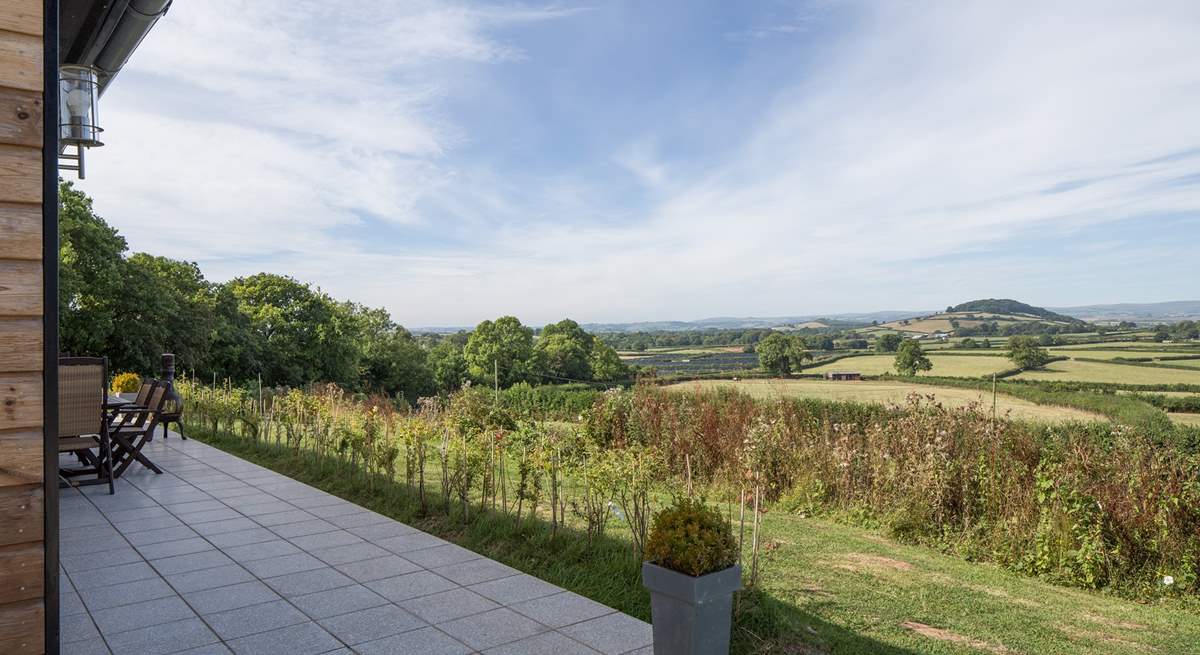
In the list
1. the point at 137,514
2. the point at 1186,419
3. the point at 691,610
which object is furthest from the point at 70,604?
the point at 1186,419

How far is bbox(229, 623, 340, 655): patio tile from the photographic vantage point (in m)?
2.91

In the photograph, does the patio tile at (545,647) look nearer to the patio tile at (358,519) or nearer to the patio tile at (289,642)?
the patio tile at (289,642)

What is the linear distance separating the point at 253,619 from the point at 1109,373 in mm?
12604

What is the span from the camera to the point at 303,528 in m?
4.77

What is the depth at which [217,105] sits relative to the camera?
33.9ft

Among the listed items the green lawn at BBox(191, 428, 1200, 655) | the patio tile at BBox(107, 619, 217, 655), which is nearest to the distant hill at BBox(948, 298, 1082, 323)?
the green lawn at BBox(191, 428, 1200, 655)

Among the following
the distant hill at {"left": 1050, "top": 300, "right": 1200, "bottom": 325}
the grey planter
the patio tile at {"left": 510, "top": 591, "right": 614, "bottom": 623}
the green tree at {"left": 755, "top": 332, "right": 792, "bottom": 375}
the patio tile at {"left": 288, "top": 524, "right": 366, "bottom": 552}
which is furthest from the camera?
the distant hill at {"left": 1050, "top": 300, "right": 1200, "bottom": 325}

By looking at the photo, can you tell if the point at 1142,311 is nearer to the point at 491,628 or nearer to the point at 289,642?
the point at 491,628

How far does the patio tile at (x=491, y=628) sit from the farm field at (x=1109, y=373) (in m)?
10.3

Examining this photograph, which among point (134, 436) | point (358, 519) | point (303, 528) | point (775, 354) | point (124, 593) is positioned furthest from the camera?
point (775, 354)

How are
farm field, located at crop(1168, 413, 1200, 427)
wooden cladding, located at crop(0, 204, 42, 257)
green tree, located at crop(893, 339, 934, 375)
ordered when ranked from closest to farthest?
wooden cladding, located at crop(0, 204, 42, 257) < farm field, located at crop(1168, 413, 1200, 427) < green tree, located at crop(893, 339, 934, 375)

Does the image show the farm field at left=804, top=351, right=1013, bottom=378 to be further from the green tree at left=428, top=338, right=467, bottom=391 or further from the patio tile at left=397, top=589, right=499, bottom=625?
the green tree at left=428, top=338, right=467, bottom=391

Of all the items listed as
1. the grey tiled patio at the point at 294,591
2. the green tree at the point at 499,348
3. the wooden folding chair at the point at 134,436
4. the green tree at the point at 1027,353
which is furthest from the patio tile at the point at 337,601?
the green tree at the point at 499,348

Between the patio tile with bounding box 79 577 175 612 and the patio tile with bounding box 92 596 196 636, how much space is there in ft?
0.22
